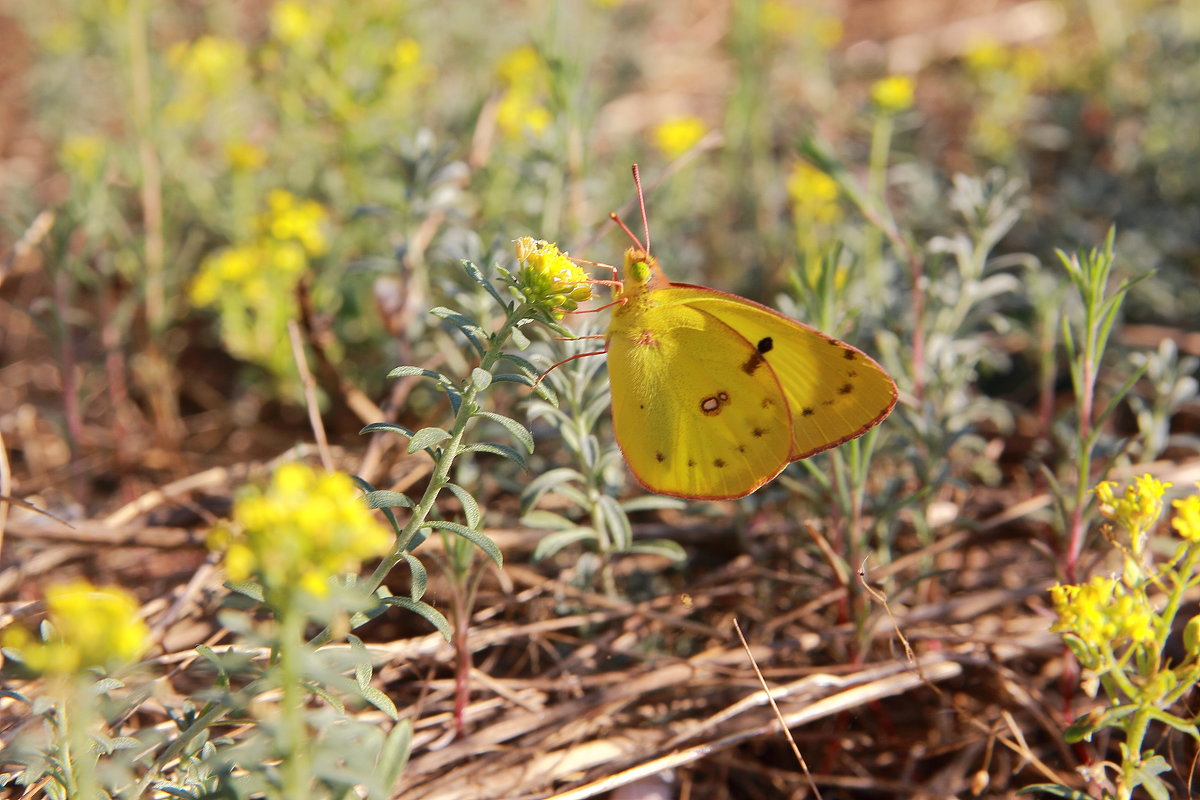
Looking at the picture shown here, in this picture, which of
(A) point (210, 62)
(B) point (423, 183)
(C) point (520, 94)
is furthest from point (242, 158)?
(C) point (520, 94)

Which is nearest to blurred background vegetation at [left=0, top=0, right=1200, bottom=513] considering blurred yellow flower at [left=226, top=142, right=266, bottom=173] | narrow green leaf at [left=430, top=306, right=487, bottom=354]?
blurred yellow flower at [left=226, top=142, right=266, bottom=173]

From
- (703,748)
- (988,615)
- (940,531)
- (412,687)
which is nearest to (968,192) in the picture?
(940,531)

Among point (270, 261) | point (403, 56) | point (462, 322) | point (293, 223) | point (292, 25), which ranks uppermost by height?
point (292, 25)

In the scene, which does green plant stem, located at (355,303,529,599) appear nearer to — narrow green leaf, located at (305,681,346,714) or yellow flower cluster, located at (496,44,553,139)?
narrow green leaf, located at (305,681,346,714)

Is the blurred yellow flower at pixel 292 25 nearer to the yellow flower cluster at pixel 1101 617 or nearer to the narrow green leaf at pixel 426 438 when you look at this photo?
the narrow green leaf at pixel 426 438

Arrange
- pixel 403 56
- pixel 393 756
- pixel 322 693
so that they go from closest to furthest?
pixel 393 756 < pixel 322 693 < pixel 403 56

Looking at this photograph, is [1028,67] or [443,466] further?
[1028,67]

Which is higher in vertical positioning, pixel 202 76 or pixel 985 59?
pixel 202 76

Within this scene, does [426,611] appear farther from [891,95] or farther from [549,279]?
[891,95]
